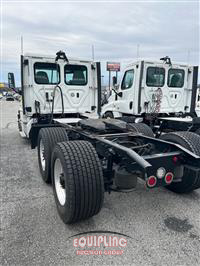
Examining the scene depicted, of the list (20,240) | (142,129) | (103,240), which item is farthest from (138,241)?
(142,129)

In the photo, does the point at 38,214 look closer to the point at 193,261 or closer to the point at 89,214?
the point at 89,214

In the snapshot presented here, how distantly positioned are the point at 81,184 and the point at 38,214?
97cm

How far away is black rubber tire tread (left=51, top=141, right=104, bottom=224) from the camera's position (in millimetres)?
2336

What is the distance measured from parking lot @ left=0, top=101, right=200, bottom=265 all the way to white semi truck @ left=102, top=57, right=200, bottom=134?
135 inches

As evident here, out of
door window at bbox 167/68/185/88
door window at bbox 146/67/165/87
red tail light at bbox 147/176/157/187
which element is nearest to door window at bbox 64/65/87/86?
door window at bbox 146/67/165/87

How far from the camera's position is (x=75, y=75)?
20.5ft

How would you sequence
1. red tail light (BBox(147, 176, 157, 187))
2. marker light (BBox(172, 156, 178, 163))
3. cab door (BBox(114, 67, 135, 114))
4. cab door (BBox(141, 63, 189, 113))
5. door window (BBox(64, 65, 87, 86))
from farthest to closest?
cab door (BBox(114, 67, 135, 114))
cab door (BBox(141, 63, 189, 113))
door window (BBox(64, 65, 87, 86))
marker light (BBox(172, 156, 178, 163))
red tail light (BBox(147, 176, 157, 187))

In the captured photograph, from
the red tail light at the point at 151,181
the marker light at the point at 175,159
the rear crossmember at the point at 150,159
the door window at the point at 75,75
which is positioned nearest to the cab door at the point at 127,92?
the door window at the point at 75,75

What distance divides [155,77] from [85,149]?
16.6 feet

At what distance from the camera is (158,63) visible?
6.65m

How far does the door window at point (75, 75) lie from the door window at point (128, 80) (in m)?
1.60

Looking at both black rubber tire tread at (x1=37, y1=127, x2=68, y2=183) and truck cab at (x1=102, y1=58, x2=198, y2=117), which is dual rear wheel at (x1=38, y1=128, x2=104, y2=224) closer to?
black rubber tire tread at (x1=37, y1=127, x2=68, y2=183)

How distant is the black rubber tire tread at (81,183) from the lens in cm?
234

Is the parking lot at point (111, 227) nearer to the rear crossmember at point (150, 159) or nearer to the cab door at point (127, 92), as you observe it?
the rear crossmember at point (150, 159)
